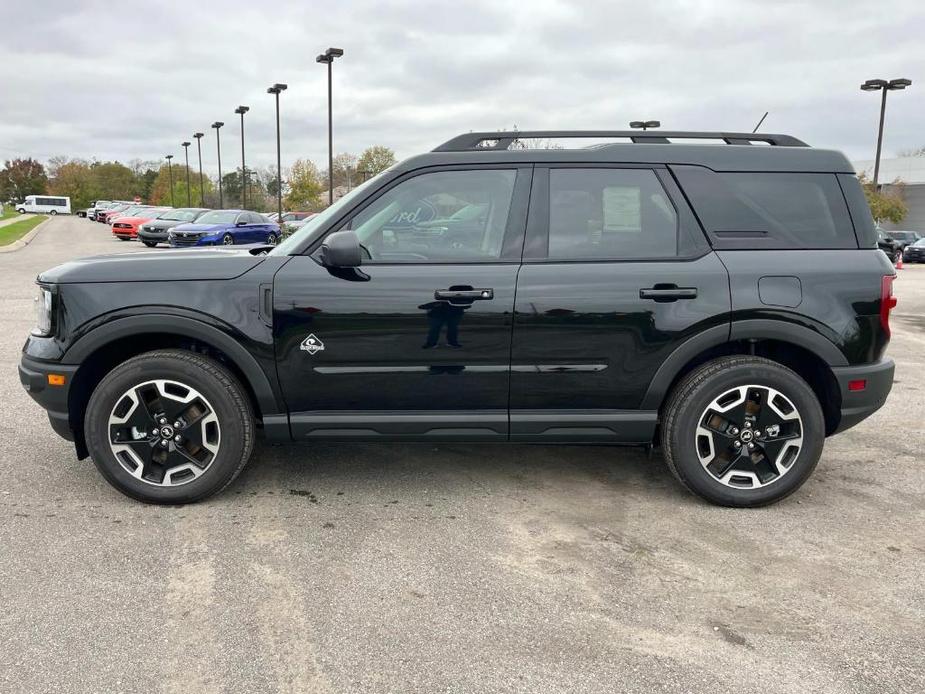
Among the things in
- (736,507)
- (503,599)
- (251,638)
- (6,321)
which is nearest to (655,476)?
(736,507)

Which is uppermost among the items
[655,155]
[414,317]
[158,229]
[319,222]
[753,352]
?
[158,229]

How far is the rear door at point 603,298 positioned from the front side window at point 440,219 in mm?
192

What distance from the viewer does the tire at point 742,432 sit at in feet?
12.4

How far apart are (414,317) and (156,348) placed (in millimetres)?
1447

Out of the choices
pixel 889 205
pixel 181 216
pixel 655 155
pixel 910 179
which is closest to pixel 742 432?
pixel 655 155

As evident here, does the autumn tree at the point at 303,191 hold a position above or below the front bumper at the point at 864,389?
above

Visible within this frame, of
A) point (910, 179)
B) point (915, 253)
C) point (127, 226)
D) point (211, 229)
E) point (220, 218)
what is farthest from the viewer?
point (910, 179)

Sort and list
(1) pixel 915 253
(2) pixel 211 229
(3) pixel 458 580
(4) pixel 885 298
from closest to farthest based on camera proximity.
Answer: (3) pixel 458 580, (4) pixel 885 298, (2) pixel 211 229, (1) pixel 915 253

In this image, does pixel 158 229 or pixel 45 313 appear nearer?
pixel 45 313

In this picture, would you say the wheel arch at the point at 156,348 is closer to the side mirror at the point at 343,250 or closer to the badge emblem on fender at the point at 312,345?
the badge emblem on fender at the point at 312,345

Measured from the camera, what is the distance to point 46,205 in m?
91.7

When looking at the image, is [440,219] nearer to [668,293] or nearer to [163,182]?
[668,293]

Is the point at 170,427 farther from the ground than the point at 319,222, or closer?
closer

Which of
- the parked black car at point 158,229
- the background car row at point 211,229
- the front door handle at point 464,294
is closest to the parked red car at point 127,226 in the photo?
the background car row at point 211,229
